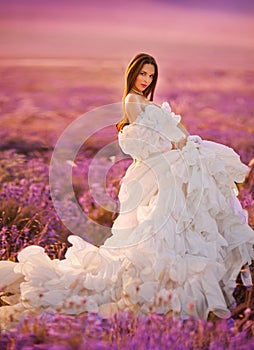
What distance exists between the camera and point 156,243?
300 cm

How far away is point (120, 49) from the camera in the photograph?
30.2 ft

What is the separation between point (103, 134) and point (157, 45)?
2.64 m

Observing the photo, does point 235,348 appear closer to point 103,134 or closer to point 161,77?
point 103,134

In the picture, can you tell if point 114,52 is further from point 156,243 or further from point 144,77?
point 156,243

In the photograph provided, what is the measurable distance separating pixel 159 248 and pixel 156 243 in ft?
0.08

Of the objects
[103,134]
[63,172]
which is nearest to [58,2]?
[103,134]

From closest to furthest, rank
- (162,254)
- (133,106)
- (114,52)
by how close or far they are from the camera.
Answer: (162,254) < (133,106) < (114,52)

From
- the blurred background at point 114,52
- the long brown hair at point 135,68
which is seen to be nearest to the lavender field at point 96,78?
the blurred background at point 114,52

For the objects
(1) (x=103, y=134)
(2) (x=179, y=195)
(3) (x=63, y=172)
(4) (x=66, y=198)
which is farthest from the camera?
(1) (x=103, y=134)

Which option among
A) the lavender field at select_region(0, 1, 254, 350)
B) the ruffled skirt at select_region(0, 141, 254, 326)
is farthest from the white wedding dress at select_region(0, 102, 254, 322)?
the lavender field at select_region(0, 1, 254, 350)

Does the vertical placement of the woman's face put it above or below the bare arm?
above

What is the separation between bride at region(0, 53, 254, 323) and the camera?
9.64 feet

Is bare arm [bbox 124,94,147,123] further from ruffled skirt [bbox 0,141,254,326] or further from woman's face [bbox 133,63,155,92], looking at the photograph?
ruffled skirt [bbox 0,141,254,326]

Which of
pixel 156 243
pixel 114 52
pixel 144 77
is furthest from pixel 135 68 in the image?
pixel 114 52
